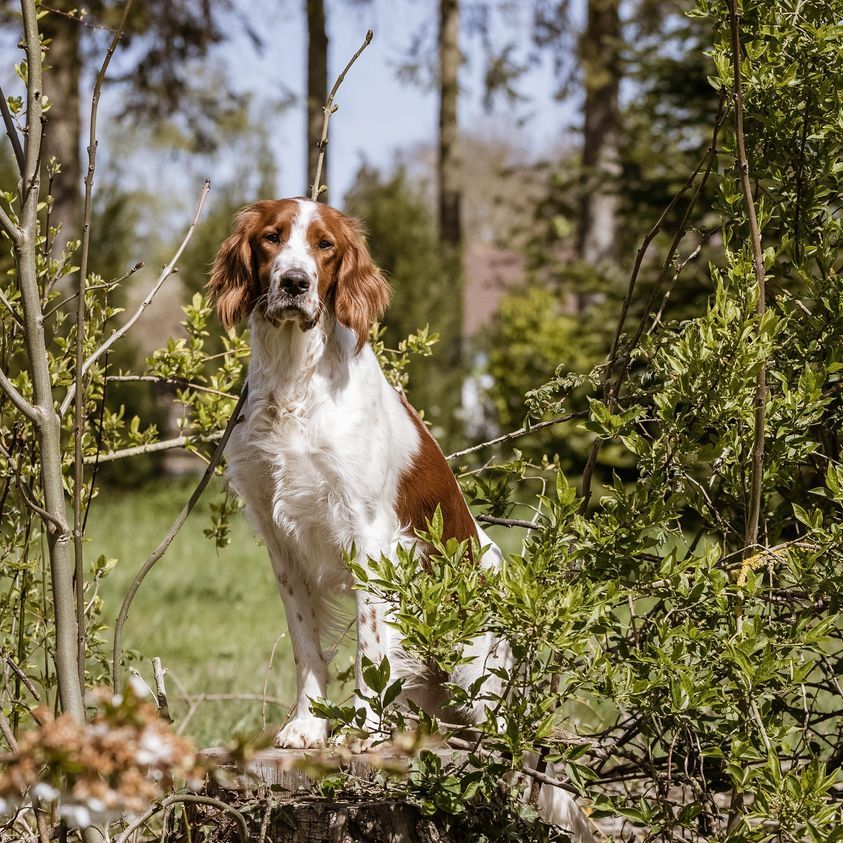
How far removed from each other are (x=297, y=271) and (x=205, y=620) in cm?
475

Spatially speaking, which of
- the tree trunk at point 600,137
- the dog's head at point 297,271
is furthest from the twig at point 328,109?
the tree trunk at point 600,137

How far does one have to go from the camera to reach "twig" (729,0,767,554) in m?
2.29

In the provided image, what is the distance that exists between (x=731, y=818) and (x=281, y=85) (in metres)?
11.1

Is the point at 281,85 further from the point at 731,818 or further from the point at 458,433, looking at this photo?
the point at 731,818

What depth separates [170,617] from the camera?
7.25m

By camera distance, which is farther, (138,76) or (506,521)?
(138,76)

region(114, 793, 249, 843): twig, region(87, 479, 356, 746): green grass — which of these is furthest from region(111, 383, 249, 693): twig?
region(87, 479, 356, 746): green grass

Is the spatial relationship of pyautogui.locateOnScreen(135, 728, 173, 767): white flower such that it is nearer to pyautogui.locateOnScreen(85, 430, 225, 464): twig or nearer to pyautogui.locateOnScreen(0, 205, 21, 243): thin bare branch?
pyautogui.locateOnScreen(0, 205, 21, 243): thin bare branch

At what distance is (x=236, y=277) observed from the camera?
316 centimetres

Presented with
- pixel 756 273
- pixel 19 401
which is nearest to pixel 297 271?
pixel 19 401

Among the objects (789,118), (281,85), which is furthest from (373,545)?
(281,85)

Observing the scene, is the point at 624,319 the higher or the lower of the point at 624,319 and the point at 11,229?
the lower

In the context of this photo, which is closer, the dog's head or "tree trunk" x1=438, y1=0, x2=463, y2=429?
the dog's head

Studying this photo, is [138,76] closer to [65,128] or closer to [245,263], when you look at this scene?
[65,128]
